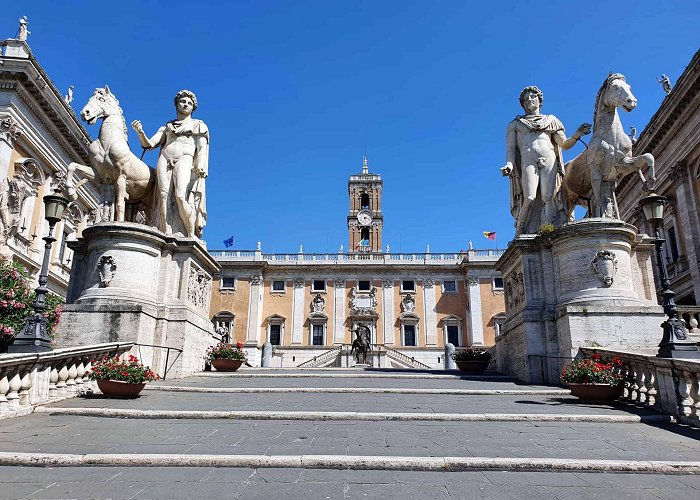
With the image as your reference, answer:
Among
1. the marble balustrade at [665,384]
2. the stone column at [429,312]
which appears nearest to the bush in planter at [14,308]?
the marble balustrade at [665,384]

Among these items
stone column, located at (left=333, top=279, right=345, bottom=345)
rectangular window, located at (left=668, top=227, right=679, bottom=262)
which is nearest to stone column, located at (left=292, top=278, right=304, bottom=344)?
stone column, located at (left=333, top=279, right=345, bottom=345)

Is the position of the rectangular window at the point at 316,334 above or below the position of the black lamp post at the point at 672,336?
above

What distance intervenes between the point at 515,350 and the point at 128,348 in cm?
891

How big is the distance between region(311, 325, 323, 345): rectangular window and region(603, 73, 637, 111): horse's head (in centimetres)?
3923

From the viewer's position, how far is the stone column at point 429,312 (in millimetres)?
47312

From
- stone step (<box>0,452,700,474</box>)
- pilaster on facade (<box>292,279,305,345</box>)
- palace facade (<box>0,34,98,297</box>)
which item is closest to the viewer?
stone step (<box>0,452,700,474</box>)

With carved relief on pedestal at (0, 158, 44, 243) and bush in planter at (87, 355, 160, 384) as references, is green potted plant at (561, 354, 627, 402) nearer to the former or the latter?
bush in planter at (87, 355, 160, 384)

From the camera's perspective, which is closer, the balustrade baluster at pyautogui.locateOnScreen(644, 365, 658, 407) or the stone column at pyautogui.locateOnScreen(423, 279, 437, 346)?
the balustrade baluster at pyautogui.locateOnScreen(644, 365, 658, 407)

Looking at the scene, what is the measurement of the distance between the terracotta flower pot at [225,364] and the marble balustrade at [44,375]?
3.42 m

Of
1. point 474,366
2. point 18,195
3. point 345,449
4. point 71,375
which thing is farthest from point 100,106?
point 18,195

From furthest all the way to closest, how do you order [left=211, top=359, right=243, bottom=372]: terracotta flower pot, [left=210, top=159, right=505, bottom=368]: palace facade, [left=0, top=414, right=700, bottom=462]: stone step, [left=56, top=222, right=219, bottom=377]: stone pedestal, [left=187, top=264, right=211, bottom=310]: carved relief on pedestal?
[left=210, top=159, right=505, bottom=368]: palace facade → [left=211, top=359, right=243, bottom=372]: terracotta flower pot → [left=187, top=264, right=211, bottom=310]: carved relief on pedestal → [left=56, top=222, right=219, bottom=377]: stone pedestal → [left=0, top=414, right=700, bottom=462]: stone step

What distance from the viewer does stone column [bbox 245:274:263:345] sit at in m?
47.3

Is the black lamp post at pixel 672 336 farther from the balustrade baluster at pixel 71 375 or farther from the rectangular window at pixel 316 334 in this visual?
the rectangular window at pixel 316 334

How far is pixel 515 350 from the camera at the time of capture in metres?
12.2
